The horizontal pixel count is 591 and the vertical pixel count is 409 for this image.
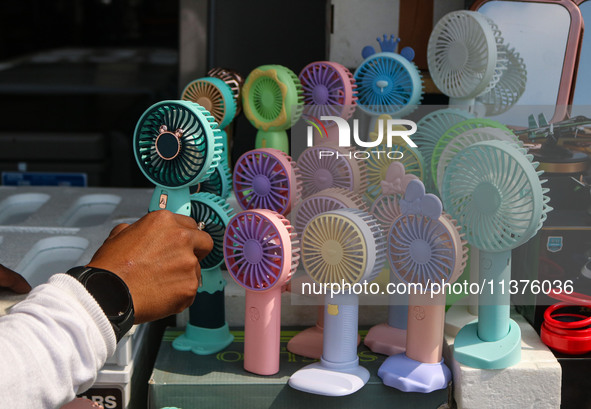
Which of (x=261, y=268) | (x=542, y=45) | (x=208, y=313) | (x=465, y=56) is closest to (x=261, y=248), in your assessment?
(x=261, y=268)

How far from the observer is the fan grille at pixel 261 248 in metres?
1.23

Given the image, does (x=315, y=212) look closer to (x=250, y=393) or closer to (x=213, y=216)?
(x=213, y=216)

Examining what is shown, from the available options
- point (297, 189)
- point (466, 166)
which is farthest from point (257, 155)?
point (466, 166)

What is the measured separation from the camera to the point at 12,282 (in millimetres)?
1337

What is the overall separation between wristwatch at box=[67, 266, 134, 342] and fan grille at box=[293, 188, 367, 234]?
1.54ft

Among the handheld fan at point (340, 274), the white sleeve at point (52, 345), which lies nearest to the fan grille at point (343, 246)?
the handheld fan at point (340, 274)

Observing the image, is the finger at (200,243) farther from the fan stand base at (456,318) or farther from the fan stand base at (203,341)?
the fan stand base at (456,318)

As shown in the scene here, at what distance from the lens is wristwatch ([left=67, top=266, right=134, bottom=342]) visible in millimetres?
900

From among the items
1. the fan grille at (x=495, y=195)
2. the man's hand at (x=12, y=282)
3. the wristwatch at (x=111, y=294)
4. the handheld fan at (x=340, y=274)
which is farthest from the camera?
the man's hand at (x=12, y=282)

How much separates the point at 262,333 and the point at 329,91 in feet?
1.76

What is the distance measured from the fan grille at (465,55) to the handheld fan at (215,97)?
432 millimetres

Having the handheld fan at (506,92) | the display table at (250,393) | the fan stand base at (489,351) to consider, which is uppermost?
the handheld fan at (506,92)

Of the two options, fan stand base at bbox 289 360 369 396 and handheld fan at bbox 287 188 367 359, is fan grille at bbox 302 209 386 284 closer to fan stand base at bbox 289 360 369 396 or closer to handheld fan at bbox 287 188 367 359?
handheld fan at bbox 287 188 367 359

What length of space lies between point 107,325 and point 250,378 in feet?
1.58
